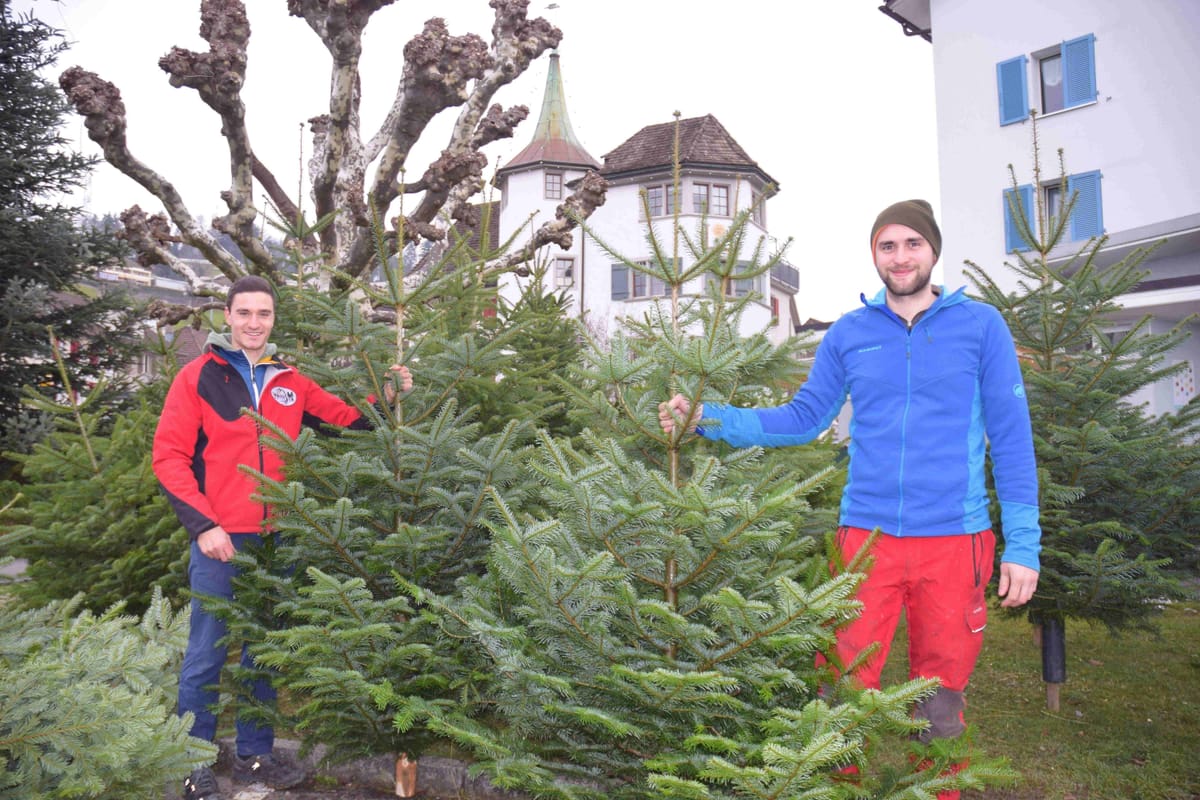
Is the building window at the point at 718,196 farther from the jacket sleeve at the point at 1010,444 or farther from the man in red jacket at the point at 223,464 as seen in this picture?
the jacket sleeve at the point at 1010,444

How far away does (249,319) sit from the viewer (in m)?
4.06

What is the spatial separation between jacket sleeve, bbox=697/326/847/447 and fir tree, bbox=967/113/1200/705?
2.05m

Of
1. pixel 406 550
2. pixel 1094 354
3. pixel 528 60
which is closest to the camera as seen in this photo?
pixel 406 550

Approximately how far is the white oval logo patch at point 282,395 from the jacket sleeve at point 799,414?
2.30 meters

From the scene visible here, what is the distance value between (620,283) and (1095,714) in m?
29.7

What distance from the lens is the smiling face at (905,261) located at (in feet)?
10.2

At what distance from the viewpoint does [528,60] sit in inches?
412

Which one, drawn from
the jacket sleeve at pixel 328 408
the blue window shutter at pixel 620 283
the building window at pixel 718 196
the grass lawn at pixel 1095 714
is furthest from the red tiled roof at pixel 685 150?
the jacket sleeve at pixel 328 408

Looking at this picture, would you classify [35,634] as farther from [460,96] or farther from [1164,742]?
[460,96]

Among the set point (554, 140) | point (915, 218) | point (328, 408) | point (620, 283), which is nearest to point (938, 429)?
point (915, 218)

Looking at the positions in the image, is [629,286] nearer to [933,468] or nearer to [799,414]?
[799,414]

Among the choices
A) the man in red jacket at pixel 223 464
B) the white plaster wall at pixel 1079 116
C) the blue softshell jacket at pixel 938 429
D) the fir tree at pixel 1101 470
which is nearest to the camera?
the blue softshell jacket at pixel 938 429

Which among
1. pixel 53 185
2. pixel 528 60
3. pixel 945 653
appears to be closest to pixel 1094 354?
pixel 945 653

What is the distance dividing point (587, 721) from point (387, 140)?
871 cm
